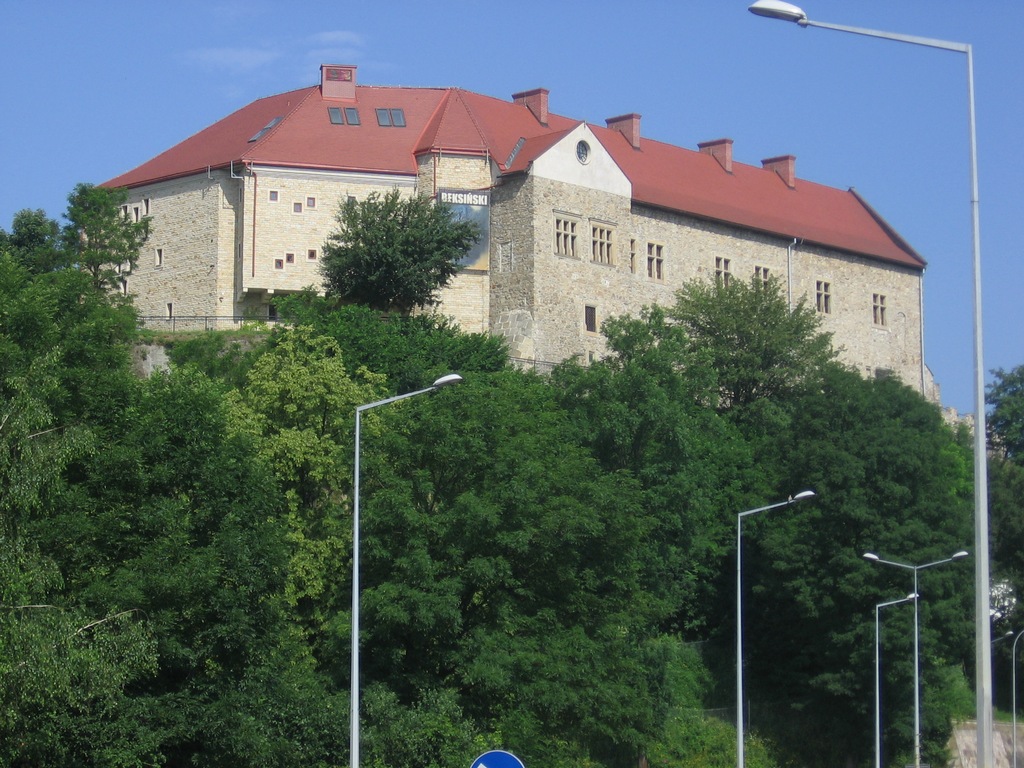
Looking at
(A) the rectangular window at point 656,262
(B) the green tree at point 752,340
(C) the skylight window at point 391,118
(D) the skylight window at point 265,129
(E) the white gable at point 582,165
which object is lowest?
(B) the green tree at point 752,340

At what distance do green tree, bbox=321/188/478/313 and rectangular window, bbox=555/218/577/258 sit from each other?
6659 millimetres

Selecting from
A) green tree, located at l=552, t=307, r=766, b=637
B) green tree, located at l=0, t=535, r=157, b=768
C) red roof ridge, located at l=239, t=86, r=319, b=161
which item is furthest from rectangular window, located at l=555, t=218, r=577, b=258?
green tree, located at l=0, t=535, r=157, b=768

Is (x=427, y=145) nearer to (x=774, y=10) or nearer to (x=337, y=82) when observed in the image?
(x=337, y=82)

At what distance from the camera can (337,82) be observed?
232 feet

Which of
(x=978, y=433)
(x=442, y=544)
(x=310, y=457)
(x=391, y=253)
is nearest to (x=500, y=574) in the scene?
(x=442, y=544)

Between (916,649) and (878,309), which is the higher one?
(878,309)

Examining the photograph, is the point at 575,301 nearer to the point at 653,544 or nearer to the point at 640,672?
the point at 653,544

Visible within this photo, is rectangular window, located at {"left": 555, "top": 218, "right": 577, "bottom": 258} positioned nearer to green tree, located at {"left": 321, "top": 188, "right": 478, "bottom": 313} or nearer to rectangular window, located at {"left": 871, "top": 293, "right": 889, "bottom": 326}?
green tree, located at {"left": 321, "top": 188, "right": 478, "bottom": 313}

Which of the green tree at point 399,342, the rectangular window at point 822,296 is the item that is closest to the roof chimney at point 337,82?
the green tree at point 399,342

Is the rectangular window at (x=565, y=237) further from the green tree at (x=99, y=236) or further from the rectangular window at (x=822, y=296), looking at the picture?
the rectangular window at (x=822, y=296)

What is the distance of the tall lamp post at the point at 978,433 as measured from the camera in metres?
17.1

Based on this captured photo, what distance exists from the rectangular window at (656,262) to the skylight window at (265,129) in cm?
1646

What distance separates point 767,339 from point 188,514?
38.1 metres

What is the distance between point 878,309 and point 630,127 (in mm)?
16735
